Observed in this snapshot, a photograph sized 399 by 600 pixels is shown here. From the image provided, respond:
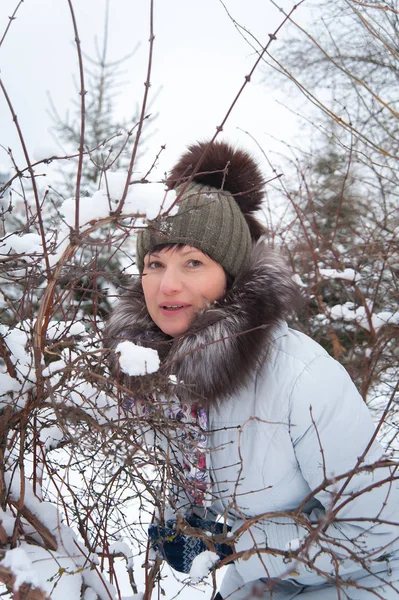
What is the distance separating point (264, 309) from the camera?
74.3 inches

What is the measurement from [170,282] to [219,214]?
36 centimetres

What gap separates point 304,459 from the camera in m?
1.83

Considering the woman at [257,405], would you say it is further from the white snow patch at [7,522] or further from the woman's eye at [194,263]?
the white snow patch at [7,522]

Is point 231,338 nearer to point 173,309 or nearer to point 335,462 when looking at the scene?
point 173,309

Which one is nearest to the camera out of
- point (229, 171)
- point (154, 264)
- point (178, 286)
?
point (178, 286)

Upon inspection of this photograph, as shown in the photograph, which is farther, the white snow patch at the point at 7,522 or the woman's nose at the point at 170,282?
the woman's nose at the point at 170,282

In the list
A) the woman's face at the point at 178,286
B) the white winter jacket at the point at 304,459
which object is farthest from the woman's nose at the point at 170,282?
the white winter jacket at the point at 304,459

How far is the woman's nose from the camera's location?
6.23 ft

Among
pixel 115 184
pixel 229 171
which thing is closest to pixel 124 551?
pixel 115 184

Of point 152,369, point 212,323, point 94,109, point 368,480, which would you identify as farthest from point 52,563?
point 94,109

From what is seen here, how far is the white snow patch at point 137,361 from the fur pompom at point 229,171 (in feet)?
3.61

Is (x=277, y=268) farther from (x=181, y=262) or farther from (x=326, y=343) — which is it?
(x=326, y=343)

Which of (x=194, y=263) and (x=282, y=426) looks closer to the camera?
(x=282, y=426)

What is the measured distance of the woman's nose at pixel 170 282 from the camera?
190 centimetres
